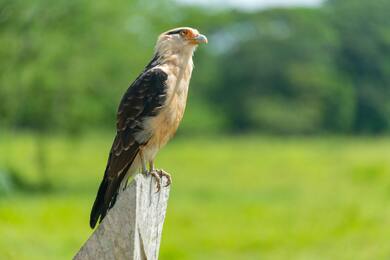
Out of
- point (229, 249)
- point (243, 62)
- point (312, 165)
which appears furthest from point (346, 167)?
point (243, 62)

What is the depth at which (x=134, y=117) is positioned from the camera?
5.29 metres

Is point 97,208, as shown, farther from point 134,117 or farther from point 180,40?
point 180,40

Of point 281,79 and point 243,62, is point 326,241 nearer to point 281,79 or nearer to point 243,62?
point 281,79

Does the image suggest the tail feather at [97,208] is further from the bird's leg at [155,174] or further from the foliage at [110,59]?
the foliage at [110,59]

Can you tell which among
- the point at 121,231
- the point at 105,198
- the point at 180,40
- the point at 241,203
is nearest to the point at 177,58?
the point at 180,40

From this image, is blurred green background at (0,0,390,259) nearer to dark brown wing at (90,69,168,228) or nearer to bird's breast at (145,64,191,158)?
bird's breast at (145,64,191,158)

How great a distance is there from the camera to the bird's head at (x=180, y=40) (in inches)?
221

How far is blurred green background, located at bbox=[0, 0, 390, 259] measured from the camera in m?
15.7

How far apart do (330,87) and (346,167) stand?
8480 millimetres

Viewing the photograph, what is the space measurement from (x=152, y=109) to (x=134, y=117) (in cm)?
18

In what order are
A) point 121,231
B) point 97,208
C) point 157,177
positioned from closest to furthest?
point 121,231 → point 97,208 → point 157,177

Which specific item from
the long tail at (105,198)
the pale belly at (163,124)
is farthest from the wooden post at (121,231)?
the pale belly at (163,124)

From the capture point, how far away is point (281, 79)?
5138 cm

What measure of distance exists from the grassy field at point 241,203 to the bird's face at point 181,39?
4.98 m
